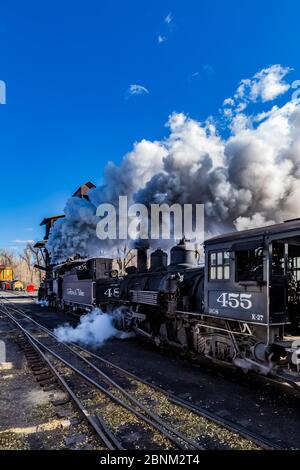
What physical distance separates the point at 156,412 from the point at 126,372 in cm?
261

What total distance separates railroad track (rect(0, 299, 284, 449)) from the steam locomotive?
1664 mm

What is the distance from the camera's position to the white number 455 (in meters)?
7.35

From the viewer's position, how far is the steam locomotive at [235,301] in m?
6.89

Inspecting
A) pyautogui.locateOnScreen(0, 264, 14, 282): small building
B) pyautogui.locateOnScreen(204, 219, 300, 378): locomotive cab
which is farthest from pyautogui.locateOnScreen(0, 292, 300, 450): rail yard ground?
pyautogui.locateOnScreen(0, 264, 14, 282): small building

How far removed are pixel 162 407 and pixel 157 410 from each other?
18cm

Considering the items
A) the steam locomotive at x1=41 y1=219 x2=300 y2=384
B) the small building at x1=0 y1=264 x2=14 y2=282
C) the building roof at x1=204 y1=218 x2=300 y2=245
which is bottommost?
the small building at x1=0 y1=264 x2=14 y2=282

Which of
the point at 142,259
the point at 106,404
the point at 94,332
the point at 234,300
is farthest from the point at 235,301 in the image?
the point at 94,332

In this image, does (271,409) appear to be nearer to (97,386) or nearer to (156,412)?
(156,412)

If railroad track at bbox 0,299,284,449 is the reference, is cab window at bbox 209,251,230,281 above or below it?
above

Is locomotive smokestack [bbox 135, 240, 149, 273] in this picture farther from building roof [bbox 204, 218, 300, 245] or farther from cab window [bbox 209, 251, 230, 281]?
building roof [bbox 204, 218, 300, 245]

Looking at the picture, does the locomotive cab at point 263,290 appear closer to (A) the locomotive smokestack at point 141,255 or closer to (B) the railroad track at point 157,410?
(B) the railroad track at point 157,410

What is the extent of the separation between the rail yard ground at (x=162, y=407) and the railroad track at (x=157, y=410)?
20 millimetres

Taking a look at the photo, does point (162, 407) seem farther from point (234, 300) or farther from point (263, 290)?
point (263, 290)

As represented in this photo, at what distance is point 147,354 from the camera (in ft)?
35.9
